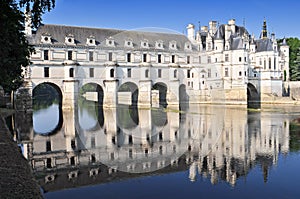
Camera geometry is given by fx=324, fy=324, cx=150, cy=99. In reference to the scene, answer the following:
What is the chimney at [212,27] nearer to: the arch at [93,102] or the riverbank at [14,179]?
the arch at [93,102]

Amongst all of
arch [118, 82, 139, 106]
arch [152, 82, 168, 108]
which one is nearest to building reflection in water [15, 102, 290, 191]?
Answer: arch [118, 82, 139, 106]

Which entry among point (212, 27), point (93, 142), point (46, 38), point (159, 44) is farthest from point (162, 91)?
point (93, 142)

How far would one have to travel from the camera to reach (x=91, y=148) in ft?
55.1

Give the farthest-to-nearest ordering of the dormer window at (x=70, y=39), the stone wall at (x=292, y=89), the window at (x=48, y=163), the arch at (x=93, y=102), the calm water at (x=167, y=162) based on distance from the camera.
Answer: the stone wall at (x=292, y=89), the dormer window at (x=70, y=39), the arch at (x=93, y=102), the window at (x=48, y=163), the calm water at (x=167, y=162)

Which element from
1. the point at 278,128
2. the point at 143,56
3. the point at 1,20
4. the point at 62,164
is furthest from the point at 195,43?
the point at 1,20

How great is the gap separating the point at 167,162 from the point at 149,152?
210cm

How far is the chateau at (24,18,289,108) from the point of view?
38.1 meters

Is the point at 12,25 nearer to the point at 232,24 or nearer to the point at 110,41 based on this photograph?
the point at 110,41

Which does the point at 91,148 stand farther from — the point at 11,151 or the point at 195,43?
the point at 195,43

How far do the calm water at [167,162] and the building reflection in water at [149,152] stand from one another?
1.3 inches

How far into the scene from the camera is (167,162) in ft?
44.5

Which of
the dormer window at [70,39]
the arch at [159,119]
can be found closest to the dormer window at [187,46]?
the dormer window at [70,39]

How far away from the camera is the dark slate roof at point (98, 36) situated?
127 ft

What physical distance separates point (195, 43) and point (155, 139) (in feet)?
117
